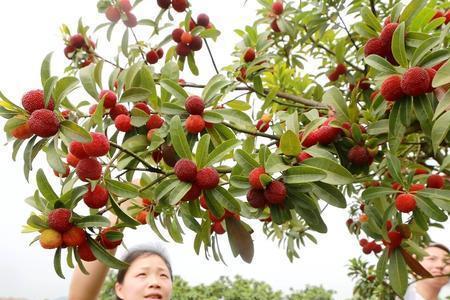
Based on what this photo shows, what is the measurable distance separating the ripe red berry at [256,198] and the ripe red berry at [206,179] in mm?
71

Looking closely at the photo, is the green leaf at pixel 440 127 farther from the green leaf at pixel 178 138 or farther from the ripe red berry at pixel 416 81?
the green leaf at pixel 178 138

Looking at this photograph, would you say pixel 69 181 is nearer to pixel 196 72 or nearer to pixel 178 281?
pixel 196 72

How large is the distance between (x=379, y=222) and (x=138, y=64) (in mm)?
787

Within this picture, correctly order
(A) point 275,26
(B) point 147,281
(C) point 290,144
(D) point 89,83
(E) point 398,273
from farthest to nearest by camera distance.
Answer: (A) point 275,26
(B) point 147,281
(E) point 398,273
(D) point 89,83
(C) point 290,144

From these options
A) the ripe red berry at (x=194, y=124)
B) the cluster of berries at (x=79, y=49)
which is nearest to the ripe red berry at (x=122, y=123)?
the ripe red berry at (x=194, y=124)

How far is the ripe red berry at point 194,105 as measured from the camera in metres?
1.05

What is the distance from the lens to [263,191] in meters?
0.92

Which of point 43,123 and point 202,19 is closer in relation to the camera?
point 43,123

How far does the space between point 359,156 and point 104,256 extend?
0.57 meters

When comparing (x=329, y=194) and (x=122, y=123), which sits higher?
(x=122, y=123)

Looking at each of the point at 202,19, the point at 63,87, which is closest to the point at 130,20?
the point at 202,19

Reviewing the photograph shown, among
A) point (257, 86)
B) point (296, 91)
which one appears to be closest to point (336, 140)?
point (257, 86)

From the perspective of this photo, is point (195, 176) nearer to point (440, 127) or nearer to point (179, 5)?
point (440, 127)

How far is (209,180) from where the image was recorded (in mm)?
919
